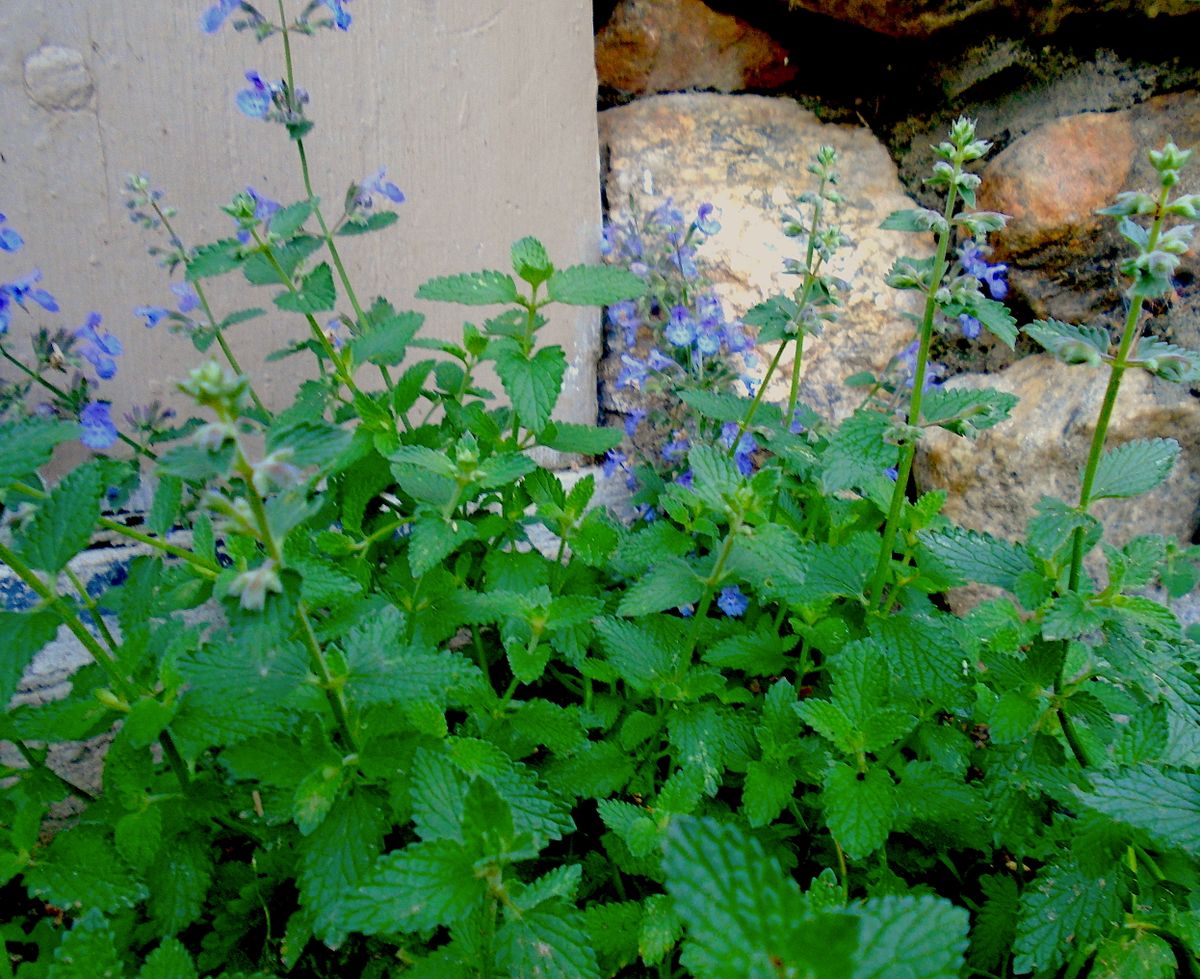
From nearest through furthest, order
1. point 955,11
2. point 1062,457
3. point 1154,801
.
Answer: point 1154,801
point 1062,457
point 955,11

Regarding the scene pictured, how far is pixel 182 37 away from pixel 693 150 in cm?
128

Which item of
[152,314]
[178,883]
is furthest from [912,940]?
[152,314]

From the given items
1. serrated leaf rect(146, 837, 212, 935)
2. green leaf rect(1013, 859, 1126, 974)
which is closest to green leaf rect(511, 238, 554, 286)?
serrated leaf rect(146, 837, 212, 935)

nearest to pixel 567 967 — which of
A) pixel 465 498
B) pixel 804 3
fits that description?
pixel 465 498

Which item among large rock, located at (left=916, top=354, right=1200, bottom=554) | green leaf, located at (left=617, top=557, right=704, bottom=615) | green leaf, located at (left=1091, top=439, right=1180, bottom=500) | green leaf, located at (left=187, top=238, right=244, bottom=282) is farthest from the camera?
large rock, located at (left=916, top=354, right=1200, bottom=554)

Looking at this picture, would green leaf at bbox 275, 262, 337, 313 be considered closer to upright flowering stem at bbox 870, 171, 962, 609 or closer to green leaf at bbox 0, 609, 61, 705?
green leaf at bbox 0, 609, 61, 705

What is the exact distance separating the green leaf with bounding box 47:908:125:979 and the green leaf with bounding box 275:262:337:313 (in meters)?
0.91

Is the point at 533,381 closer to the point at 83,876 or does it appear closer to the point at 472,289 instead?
the point at 472,289

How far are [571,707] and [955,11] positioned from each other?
1989 millimetres

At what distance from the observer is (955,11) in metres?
2.19

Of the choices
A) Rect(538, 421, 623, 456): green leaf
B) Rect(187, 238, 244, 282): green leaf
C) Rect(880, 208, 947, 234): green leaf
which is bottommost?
Rect(538, 421, 623, 456): green leaf

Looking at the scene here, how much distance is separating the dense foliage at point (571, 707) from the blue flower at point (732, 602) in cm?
10

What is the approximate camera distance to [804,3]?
7.59ft

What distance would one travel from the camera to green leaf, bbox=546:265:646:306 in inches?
56.7
